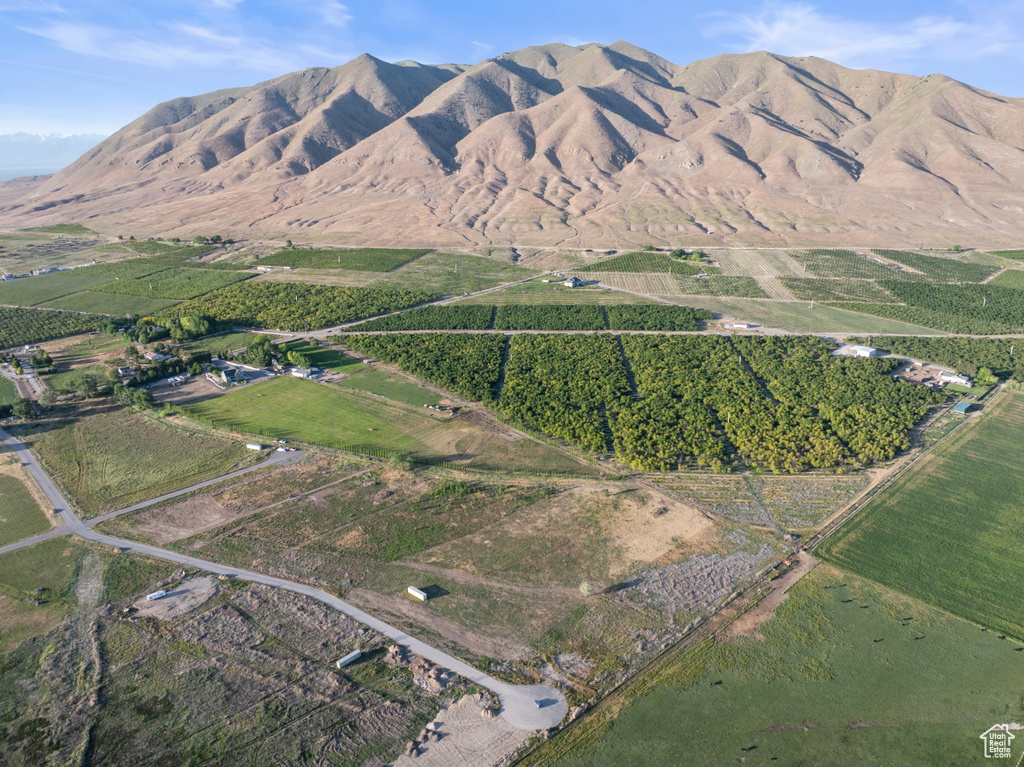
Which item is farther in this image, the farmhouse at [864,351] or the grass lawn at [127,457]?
the farmhouse at [864,351]

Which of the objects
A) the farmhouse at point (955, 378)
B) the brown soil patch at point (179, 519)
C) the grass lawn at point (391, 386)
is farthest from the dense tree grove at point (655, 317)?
the brown soil patch at point (179, 519)

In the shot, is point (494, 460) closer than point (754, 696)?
No

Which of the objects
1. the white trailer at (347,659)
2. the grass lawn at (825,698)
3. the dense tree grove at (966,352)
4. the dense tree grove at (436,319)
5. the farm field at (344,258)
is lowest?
the grass lawn at (825,698)

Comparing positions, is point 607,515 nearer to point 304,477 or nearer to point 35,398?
point 304,477

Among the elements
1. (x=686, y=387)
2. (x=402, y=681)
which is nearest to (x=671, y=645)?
(x=402, y=681)

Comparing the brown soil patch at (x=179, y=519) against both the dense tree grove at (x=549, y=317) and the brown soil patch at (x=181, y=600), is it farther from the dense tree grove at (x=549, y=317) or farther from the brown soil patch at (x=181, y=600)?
the dense tree grove at (x=549, y=317)

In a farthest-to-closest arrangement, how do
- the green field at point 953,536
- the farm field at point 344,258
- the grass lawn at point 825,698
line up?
the farm field at point 344,258 < the green field at point 953,536 < the grass lawn at point 825,698

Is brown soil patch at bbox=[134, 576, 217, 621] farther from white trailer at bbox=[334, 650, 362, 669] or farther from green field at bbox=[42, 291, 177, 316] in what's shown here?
green field at bbox=[42, 291, 177, 316]

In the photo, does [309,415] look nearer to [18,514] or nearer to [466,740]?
[18,514]
